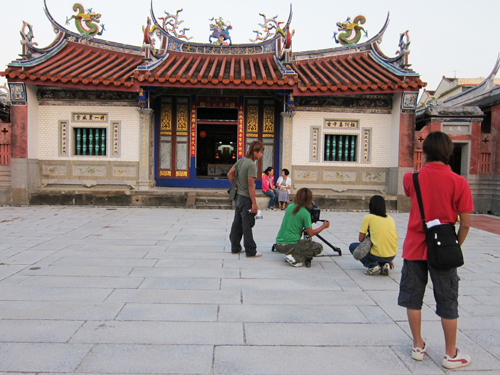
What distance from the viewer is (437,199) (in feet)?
8.37

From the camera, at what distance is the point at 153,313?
11.1 feet

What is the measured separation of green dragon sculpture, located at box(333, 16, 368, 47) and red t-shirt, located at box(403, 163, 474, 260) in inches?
435

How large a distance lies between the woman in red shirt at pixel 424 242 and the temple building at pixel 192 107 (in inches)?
322

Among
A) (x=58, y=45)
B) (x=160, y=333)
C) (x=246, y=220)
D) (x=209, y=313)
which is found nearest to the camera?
(x=160, y=333)

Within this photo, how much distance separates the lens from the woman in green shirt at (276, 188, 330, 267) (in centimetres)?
497

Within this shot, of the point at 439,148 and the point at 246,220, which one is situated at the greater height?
the point at 439,148

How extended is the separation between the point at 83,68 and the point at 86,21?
219cm

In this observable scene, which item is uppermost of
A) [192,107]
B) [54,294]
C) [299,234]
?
[192,107]

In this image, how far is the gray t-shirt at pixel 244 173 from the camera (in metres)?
5.41

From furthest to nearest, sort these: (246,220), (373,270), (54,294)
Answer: (246,220) → (373,270) → (54,294)

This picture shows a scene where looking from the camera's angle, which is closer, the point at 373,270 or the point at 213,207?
the point at 373,270

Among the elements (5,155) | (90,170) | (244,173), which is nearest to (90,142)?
(90,170)

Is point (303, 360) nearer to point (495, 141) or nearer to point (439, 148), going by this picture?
point (439, 148)

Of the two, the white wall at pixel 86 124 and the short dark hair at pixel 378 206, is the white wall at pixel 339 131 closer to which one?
the white wall at pixel 86 124
